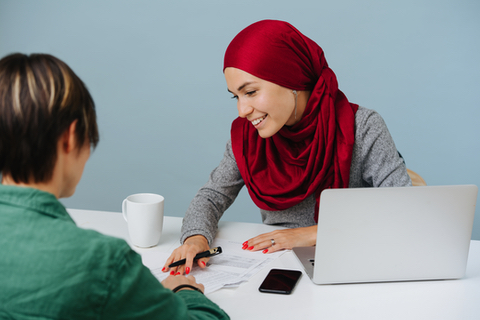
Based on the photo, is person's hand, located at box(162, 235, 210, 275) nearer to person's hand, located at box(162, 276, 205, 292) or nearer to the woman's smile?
person's hand, located at box(162, 276, 205, 292)

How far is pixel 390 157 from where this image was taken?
4.29 feet

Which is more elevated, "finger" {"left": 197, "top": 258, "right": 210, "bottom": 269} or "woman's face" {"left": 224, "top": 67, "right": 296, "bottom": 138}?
"woman's face" {"left": 224, "top": 67, "right": 296, "bottom": 138}

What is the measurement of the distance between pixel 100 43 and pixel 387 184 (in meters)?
2.14

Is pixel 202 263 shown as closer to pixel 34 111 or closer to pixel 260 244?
pixel 260 244

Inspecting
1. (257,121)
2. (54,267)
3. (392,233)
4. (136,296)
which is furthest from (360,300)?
(257,121)

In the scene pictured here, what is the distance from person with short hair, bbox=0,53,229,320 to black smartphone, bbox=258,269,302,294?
0.31m

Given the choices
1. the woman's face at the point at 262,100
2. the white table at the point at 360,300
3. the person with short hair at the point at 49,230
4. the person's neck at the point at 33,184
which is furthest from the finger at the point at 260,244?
the person's neck at the point at 33,184

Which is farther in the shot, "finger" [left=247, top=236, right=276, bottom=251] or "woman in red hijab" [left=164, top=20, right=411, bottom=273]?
"woman in red hijab" [left=164, top=20, right=411, bottom=273]

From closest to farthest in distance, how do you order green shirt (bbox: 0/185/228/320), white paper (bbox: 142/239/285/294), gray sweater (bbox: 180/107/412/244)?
green shirt (bbox: 0/185/228/320) < white paper (bbox: 142/239/285/294) < gray sweater (bbox: 180/107/412/244)

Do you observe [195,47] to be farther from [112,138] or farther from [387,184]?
[387,184]

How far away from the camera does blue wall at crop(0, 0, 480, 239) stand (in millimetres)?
2361

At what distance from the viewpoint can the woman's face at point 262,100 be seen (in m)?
1.31

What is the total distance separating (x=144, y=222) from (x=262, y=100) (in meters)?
0.53

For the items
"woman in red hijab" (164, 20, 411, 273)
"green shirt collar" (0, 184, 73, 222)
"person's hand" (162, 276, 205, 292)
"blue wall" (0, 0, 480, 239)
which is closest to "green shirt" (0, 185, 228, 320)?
"green shirt collar" (0, 184, 73, 222)
